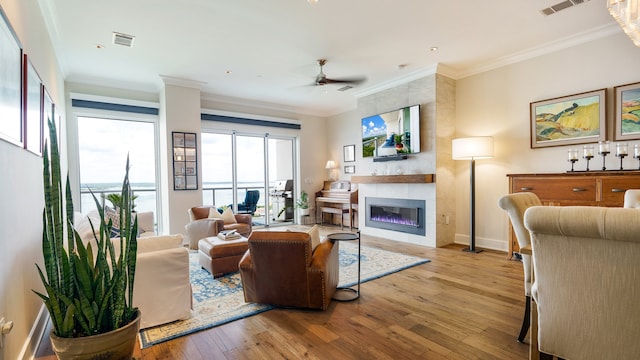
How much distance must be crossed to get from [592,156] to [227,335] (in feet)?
14.6

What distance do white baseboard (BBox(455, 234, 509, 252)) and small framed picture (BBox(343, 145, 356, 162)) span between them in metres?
3.22

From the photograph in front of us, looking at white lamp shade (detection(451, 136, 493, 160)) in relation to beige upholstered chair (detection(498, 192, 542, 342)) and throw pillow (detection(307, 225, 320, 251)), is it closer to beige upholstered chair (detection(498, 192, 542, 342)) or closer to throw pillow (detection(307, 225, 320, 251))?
beige upholstered chair (detection(498, 192, 542, 342))

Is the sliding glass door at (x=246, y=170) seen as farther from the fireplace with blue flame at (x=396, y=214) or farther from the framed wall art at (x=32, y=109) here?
the framed wall art at (x=32, y=109)

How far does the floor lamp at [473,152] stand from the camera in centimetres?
442

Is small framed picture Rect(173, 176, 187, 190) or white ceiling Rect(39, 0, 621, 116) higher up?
white ceiling Rect(39, 0, 621, 116)

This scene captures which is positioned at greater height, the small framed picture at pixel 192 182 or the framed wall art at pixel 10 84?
the framed wall art at pixel 10 84

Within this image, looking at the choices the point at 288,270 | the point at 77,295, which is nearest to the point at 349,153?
the point at 288,270

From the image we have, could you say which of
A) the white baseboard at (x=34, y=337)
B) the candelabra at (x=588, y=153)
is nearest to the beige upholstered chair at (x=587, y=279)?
the white baseboard at (x=34, y=337)

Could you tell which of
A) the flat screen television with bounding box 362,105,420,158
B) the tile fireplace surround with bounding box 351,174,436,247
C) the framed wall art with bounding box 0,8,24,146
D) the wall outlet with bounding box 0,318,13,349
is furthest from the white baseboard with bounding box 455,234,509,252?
the framed wall art with bounding box 0,8,24,146

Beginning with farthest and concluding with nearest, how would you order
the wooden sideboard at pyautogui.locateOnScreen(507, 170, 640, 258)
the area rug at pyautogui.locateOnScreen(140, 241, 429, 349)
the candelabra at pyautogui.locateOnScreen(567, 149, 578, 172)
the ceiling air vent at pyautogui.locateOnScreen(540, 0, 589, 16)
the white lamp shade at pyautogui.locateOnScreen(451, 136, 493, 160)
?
the white lamp shade at pyautogui.locateOnScreen(451, 136, 493, 160) < the candelabra at pyautogui.locateOnScreen(567, 149, 578, 172) < the wooden sideboard at pyautogui.locateOnScreen(507, 170, 640, 258) < the ceiling air vent at pyautogui.locateOnScreen(540, 0, 589, 16) < the area rug at pyautogui.locateOnScreen(140, 241, 429, 349)

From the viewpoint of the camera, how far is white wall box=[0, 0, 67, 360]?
1604 millimetres

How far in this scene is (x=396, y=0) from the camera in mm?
3021

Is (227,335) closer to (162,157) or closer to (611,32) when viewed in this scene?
(162,157)

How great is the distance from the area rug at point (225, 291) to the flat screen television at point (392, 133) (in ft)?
6.26
